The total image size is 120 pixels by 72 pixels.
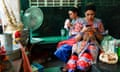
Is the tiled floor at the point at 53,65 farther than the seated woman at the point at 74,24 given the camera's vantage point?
Yes

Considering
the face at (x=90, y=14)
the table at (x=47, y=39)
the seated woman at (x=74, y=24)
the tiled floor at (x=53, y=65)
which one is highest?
the face at (x=90, y=14)

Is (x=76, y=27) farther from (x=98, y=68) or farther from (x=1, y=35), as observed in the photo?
(x=1, y=35)

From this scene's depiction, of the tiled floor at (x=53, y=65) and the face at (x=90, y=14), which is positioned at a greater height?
the face at (x=90, y=14)

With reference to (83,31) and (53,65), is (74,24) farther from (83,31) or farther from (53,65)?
(53,65)

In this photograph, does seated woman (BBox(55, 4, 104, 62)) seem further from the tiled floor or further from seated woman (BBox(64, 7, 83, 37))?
the tiled floor

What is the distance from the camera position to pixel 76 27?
2.79 meters

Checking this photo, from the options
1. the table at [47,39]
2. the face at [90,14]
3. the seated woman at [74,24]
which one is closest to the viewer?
the face at [90,14]

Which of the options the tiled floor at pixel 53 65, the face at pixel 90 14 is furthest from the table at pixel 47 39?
the face at pixel 90 14

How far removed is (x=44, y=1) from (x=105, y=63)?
168 centimetres

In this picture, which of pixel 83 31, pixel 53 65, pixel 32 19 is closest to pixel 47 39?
pixel 53 65

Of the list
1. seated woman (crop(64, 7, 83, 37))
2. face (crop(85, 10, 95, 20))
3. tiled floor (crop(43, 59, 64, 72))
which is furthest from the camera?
tiled floor (crop(43, 59, 64, 72))

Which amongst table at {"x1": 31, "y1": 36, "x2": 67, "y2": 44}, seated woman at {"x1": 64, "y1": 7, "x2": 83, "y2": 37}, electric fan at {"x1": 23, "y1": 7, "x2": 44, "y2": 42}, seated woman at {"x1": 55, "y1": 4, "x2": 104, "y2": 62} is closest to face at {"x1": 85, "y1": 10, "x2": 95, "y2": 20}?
seated woman at {"x1": 55, "y1": 4, "x2": 104, "y2": 62}

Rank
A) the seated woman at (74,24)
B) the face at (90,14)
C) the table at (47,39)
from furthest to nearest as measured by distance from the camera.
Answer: the table at (47,39) → the seated woman at (74,24) → the face at (90,14)

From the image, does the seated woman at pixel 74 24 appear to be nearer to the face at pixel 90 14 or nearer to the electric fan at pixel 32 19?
the face at pixel 90 14
